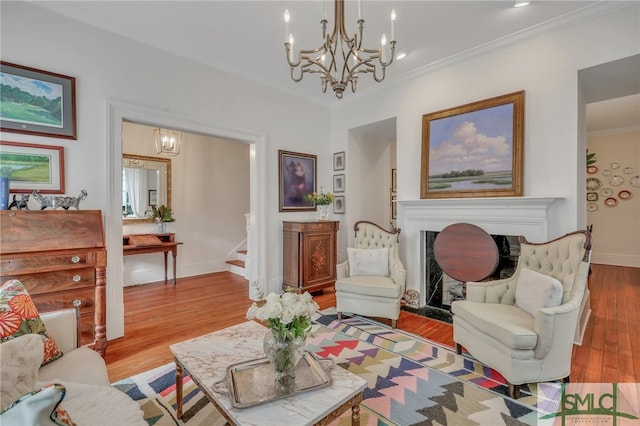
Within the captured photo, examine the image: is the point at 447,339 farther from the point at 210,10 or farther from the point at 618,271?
the point at 618,271

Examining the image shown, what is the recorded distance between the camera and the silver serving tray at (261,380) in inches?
52.3

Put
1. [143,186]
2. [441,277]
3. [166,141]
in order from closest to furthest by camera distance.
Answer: [441,277] → [166,141] → [143,186]

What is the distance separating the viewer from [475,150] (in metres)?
3.32

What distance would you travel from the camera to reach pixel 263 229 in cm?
409

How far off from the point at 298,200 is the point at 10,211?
3082 mm

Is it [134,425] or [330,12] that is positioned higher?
[330,12]

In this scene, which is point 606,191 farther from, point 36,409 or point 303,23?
point 36,409

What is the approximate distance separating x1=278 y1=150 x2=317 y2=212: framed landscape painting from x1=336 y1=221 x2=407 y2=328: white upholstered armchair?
123 cm

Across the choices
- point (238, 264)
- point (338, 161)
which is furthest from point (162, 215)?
point (338, 161)

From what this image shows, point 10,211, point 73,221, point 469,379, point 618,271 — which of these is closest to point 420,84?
point 469,379

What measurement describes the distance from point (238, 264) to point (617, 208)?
787cm

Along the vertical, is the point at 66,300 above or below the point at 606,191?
below

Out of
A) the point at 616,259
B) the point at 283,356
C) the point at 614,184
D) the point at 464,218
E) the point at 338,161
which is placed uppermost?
the point at 338,161

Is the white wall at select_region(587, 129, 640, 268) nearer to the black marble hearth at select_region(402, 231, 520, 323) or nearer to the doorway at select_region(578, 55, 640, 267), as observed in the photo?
the doorway at select_region(578, 55, 640, 267)
